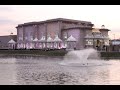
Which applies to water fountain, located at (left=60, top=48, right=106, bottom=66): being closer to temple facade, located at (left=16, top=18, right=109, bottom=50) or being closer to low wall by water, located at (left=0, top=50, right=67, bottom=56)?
low wall by water, located at (left=0, top=50, right=67, bottom=56)

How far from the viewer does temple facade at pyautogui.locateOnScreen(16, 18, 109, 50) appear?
58.7 m

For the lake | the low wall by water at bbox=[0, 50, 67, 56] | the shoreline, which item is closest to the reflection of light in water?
the lake

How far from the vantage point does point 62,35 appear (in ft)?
206

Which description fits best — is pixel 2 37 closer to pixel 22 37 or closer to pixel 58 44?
pixel 22 37

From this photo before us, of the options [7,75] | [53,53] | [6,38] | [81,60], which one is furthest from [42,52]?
[7,75]

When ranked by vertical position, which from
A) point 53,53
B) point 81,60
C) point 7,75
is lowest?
point 7,75

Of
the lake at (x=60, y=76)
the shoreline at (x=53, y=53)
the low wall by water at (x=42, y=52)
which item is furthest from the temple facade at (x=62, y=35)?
the lake at (x=60, y=76)

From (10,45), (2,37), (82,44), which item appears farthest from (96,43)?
(2,37)

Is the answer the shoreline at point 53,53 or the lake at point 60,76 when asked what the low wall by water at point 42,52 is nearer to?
the shoreline at point 53,53

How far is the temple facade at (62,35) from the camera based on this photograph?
192 feet

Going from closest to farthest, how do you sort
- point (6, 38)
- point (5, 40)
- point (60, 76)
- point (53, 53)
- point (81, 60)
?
point (60, 76)
point (81, 60)
point (53, 53)
point (6, 38)
point (5, 40)

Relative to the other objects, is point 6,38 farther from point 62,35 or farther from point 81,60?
point 81,60

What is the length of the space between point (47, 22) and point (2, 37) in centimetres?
2474

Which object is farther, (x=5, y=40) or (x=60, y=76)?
(x=5, y=40)
